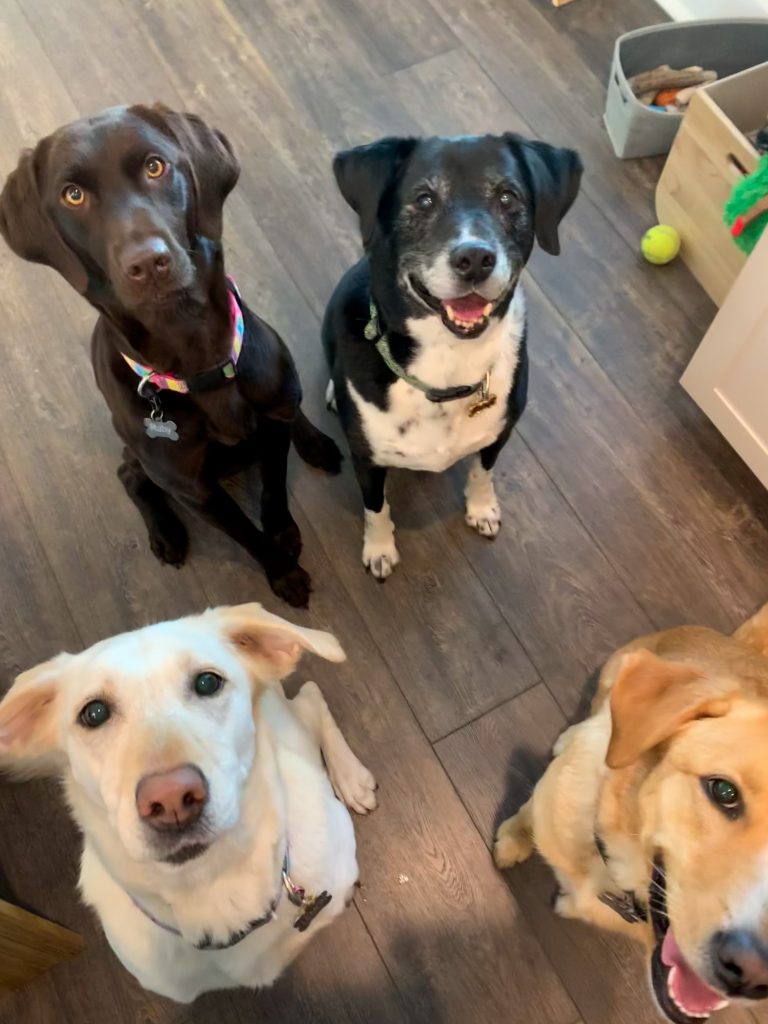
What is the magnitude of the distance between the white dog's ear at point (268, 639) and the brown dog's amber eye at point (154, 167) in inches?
33.1

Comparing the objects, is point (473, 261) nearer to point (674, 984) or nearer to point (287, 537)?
point (287, 537)

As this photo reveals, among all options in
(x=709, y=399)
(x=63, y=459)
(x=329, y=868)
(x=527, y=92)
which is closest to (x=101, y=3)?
(x=527, y=92)

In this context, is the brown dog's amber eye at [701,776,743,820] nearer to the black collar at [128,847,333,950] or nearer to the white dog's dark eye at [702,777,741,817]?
the white dog's dark eye at [702,777,741,817]

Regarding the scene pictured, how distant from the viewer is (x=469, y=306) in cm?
165

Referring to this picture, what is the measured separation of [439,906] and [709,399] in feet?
5.26

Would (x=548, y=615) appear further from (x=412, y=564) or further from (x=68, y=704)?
(x=68, y=704)

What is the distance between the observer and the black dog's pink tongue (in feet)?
5.31

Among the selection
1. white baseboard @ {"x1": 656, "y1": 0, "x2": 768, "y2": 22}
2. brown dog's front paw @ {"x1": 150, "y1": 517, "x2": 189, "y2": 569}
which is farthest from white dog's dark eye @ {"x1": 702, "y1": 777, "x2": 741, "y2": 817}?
white baseboard @ {"x1": 656, "y1": 0, "x2": 768, "y2": 22}

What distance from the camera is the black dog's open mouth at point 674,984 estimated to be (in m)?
1.30

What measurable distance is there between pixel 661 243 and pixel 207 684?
2.20m

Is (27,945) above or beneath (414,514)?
beneath

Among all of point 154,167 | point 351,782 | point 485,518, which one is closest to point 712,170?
point 485,518

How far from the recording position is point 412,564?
2.37 meters

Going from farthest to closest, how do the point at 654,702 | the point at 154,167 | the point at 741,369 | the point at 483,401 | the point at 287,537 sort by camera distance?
the point at 287,537, the point at 741,369, the point at 483,401, the point at 154,167, the point at 654,702
